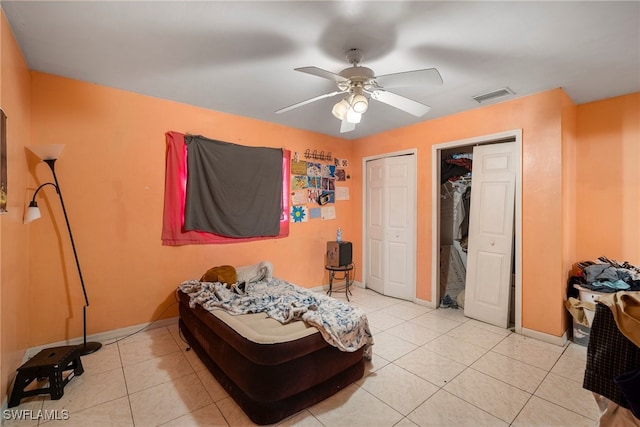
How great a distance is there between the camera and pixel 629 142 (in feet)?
9.08

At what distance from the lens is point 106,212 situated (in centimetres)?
271

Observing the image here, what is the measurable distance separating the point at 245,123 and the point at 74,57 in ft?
5.56

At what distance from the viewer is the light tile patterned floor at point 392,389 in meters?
1.72

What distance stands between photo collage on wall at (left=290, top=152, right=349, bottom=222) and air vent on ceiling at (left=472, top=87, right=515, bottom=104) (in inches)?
85.2

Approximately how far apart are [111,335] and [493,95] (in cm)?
446

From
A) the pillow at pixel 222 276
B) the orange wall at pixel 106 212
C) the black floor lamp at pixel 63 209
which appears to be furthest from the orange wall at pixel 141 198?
the pillow at pixel 222 276

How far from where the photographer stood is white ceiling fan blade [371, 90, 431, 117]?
7.00ft

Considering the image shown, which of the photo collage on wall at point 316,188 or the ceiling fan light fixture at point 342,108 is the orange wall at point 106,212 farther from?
the ceiling fan light fixture at point 342,108

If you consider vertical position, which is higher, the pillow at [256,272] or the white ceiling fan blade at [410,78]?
the white ceiling fan blade at [410,78]

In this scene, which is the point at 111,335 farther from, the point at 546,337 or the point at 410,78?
the point at 546,337

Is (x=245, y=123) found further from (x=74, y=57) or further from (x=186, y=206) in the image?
(x=74, y=57)

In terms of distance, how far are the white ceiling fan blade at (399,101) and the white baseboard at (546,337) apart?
2450mm

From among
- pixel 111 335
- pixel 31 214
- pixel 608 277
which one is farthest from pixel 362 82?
pixel 111 335

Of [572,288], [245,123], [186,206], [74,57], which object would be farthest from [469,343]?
[74,57]
